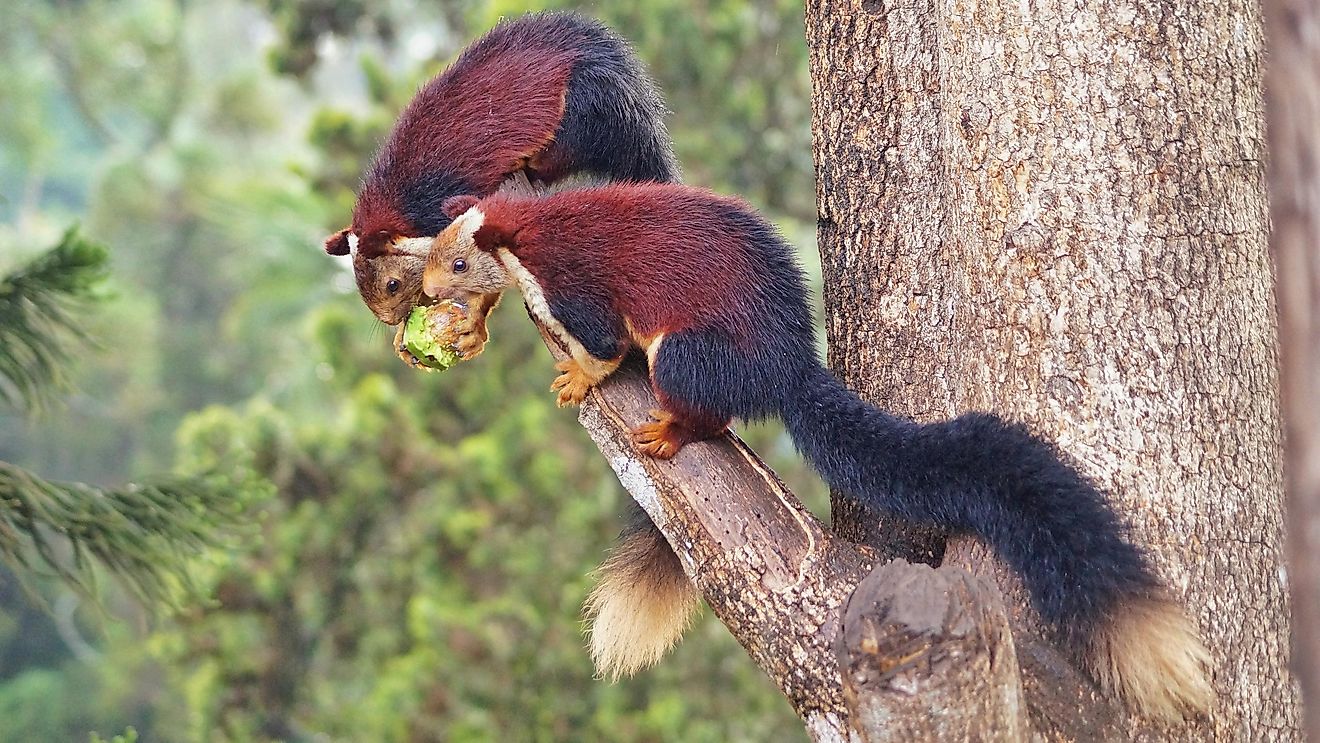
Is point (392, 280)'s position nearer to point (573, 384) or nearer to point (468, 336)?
point (468, 336)

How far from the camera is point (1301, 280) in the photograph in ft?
4.06

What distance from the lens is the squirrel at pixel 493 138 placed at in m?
1.93

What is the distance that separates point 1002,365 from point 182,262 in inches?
399

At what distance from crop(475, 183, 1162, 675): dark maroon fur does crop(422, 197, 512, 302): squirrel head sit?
0.03ft

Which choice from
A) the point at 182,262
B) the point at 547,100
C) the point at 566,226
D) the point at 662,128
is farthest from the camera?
the point at 182,262

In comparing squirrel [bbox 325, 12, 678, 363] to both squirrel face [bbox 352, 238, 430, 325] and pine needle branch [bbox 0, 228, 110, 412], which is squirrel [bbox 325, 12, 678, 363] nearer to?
squirrel face [bbox 352, 238, 430, 325]

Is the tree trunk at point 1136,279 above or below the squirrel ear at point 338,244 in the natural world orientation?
below

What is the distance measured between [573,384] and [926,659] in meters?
0.72

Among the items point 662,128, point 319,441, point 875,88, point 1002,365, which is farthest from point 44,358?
point 319,441

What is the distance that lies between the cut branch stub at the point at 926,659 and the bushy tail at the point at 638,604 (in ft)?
1.80

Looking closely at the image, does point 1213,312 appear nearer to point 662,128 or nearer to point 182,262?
point 662,128

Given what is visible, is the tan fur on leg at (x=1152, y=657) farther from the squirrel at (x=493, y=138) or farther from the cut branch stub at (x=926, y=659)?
the squirrel at (x=493, y=138)

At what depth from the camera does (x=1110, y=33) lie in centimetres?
158

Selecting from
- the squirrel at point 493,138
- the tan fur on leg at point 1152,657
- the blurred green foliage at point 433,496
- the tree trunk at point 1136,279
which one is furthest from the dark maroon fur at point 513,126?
the blurred green foliage at point 433,496
